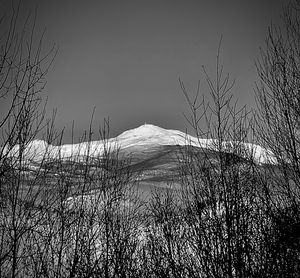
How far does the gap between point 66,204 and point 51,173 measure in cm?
65

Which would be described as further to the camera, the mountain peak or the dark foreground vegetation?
the mountain peak

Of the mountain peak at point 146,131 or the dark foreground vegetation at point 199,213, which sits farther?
the mountain peak at point 146,131

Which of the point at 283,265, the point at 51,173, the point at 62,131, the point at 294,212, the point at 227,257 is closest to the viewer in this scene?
the point at 283,265

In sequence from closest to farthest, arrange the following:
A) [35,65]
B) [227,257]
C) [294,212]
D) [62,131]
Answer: [227,257]
[35,65]
[294,212]
[62,131]

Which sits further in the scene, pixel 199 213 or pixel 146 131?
pixel 146 131

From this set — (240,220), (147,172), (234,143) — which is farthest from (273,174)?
(147,172)

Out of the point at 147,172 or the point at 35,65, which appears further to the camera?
the point at 147,172

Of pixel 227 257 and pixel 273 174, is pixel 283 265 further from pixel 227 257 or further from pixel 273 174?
pixel 273 174

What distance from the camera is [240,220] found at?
261 centimetres

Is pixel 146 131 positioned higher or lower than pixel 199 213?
higher

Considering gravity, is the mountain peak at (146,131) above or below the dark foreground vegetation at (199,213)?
above

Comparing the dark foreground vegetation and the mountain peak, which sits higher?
the mountain peak

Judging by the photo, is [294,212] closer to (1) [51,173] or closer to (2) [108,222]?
(2) [108,222]

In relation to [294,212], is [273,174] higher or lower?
higher
